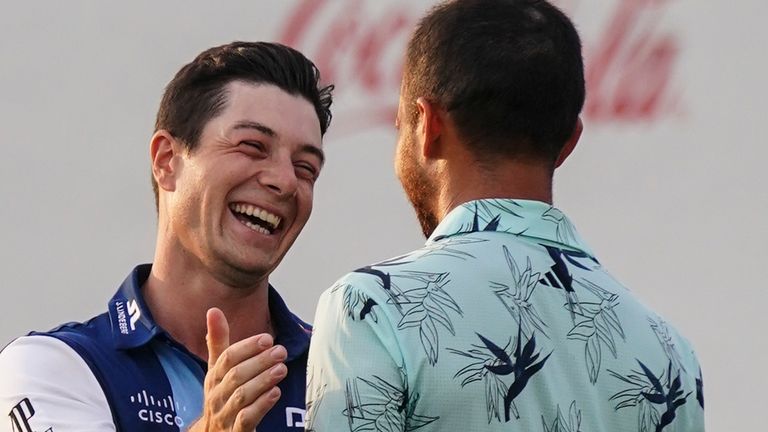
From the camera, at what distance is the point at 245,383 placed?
1.83m

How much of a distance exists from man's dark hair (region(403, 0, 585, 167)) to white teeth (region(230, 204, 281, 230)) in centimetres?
71

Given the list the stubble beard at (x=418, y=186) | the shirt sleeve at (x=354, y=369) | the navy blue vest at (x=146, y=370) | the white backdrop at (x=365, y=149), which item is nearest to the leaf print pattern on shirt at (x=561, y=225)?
the stubble beard at (x=418, y=186)

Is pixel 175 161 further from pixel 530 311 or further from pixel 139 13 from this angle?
pixel 139 13

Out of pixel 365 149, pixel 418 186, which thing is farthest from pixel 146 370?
pixel 365 149

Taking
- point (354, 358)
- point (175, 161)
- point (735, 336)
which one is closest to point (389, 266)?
point (354, 358)

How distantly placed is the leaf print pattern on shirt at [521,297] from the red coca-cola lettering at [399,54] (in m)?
2.27

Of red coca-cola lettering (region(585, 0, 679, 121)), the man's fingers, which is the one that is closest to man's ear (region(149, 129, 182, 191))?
the man's fingers

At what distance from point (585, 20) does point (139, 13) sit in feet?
3.86

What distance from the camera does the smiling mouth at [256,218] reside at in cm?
252

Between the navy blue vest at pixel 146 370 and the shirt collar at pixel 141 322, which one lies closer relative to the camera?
the navy blue vest at pixel 146 370

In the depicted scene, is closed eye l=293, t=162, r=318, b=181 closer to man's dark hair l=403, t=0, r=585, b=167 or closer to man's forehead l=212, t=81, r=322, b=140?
man's forehead l=212, t=81, r=322, b=140

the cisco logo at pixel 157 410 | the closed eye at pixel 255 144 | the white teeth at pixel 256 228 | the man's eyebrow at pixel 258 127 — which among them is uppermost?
the man's eyebrow at pixel 258 127

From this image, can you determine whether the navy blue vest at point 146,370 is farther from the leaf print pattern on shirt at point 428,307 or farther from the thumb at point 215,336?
the leaf print pattern on shirt at point 428,307

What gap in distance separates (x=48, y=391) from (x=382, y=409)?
2.69 feet
